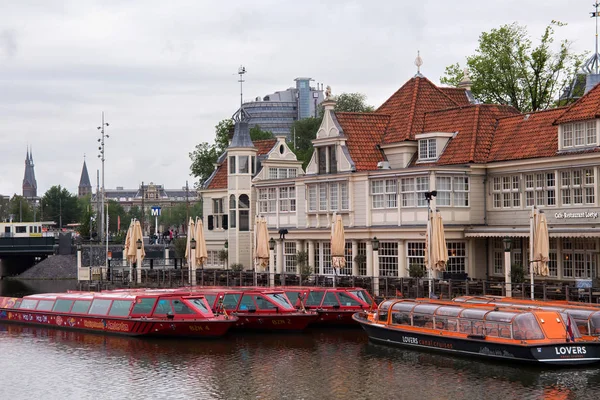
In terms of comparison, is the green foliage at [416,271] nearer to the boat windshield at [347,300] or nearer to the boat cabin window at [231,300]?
the boat windshield at [347,300]

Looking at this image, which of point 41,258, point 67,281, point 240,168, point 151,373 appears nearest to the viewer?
point 151,373

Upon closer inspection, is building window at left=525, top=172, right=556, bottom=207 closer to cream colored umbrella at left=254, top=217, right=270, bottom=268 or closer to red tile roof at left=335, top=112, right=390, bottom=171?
red tile roof at left=335, top=112, right=390, bottom=171

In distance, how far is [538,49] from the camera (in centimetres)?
7731

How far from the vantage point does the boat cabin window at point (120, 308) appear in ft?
153

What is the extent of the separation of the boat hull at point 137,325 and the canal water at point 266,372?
54 centimetres

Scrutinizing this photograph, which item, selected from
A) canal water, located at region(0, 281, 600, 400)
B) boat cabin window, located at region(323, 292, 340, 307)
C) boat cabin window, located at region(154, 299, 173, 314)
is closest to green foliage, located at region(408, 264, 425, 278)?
boat cabin window, located at region(323, 292, 340, 307)

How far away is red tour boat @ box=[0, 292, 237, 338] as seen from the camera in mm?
44062

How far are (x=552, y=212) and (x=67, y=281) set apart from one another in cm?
6546

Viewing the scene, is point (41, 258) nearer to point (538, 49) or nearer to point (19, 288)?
point (19, 288)

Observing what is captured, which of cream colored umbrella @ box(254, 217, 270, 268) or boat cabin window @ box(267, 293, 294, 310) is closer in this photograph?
boat cabin window @ box(267, 293, 294, 310)

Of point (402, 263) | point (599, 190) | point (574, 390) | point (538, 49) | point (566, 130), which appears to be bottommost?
point (574, 390)

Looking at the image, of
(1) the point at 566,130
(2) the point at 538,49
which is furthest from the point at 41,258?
(1) the point at 566,130

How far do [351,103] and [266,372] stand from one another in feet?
285

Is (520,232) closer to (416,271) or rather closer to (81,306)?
(416,271)
